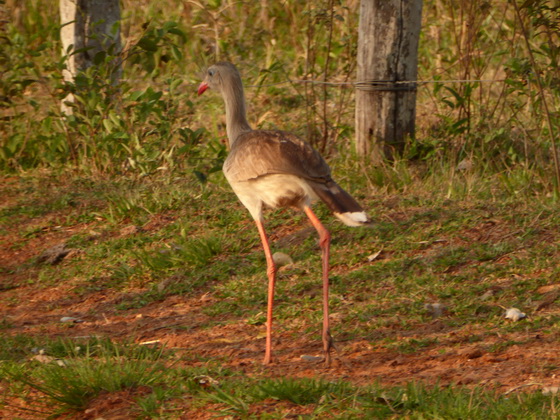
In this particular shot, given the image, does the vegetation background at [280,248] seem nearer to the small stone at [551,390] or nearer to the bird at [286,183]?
the small stone at [551,390]

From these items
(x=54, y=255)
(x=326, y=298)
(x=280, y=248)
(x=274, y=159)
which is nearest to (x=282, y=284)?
(x=280, y=248)

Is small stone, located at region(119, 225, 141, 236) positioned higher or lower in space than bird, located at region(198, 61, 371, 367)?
lower

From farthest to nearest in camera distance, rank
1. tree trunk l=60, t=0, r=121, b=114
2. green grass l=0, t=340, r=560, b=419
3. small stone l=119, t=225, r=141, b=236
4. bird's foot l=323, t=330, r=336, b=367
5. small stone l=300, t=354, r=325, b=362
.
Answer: tree trunk l=60, t=0, r=121, b=114, small stone l=119, t=225, r=141, b=236, small stone l=300, t=354, r=325, b=362, bird's foot l=323, t=330, r=336, b=367, green grass l=0, t=340, r=560, b=419

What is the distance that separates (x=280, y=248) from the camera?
522 cm

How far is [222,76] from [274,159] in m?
1.01

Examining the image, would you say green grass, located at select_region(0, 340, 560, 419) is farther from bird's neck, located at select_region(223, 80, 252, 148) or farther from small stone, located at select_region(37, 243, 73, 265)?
small stone, located at select_region(37, 243, 73, 265)

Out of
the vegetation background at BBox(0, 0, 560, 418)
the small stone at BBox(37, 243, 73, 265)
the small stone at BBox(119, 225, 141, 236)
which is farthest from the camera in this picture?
the small stone at BBox(119, 225, 141, 236)

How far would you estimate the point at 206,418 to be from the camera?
Answer: 10.6 ft

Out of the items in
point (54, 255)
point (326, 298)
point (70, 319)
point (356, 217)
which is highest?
point (356, 217)

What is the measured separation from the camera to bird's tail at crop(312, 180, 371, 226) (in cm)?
388

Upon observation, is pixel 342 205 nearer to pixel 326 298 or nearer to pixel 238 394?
pixel 326 298

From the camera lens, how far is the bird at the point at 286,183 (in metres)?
3.94

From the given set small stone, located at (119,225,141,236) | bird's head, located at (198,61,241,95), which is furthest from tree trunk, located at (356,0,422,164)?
small stone, located at (119,225,141,236)

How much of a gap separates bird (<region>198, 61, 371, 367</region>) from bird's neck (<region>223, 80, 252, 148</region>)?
299 mm
